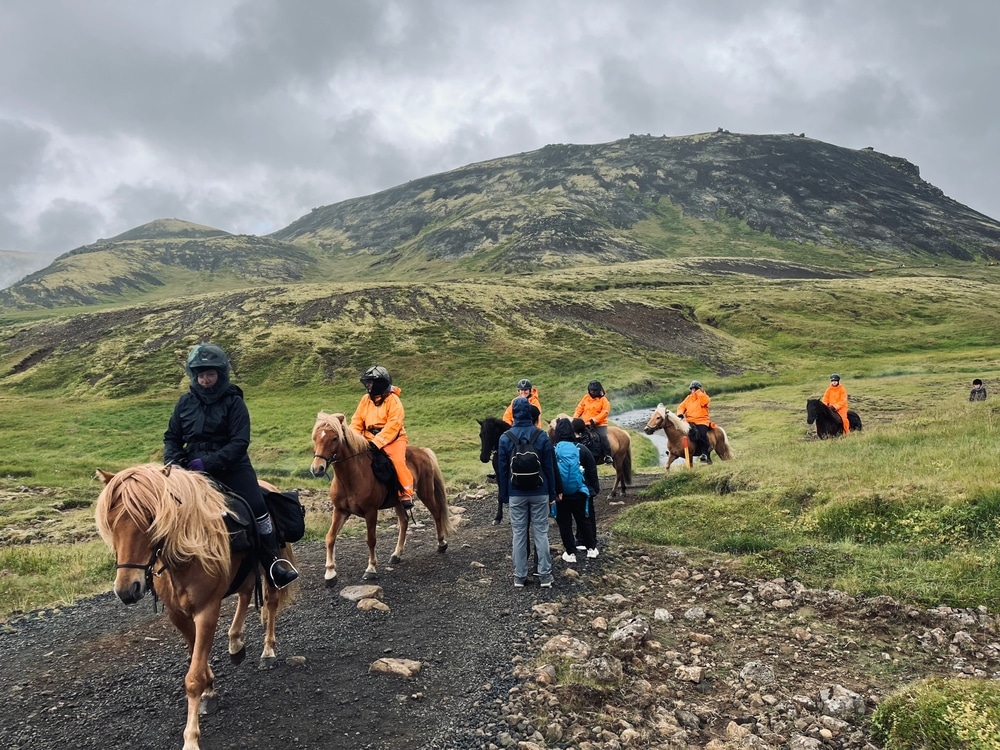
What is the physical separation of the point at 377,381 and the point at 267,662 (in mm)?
5596

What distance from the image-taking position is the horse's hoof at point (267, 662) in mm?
7188

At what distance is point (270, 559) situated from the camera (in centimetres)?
691

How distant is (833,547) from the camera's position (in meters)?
9.47

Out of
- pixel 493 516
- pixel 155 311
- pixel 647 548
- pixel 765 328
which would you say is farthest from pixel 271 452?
pixel 765 328

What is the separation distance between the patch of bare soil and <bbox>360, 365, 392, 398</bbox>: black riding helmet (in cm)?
405

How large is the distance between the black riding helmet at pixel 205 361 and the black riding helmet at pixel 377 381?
466cm

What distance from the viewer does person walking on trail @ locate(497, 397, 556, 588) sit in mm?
9734

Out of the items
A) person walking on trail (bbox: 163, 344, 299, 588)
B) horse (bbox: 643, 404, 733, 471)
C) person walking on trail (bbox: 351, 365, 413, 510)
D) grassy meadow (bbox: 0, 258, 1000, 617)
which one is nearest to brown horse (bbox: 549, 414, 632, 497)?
grassy meadow (bbox: 0, 258, 1000, 617)

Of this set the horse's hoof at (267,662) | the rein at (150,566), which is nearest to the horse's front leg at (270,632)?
the horse's hoof at (267,662)

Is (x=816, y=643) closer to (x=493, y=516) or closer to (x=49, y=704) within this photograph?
(x=49, y=704)

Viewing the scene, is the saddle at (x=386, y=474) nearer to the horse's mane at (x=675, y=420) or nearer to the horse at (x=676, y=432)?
the horse at (x=676, y=432)

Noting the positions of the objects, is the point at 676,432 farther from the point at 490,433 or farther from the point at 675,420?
the point at 490,433

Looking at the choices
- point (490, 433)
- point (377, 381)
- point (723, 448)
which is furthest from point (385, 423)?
point (723, 448)

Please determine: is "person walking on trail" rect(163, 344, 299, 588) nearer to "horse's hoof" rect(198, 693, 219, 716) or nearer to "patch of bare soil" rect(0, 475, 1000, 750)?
"horse's hoof" rect(198, 693, 219, 716)
